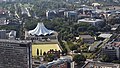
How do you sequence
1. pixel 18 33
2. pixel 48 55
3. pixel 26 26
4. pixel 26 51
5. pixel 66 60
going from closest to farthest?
1. pixel 26 51
2. pixel 66 60
3. pixel 48 55
4. pixel 18 33
5. pixel 26 26

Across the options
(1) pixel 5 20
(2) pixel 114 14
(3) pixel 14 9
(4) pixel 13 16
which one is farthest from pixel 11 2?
(2) pixel 114 14

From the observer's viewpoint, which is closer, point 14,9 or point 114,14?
point 114,14

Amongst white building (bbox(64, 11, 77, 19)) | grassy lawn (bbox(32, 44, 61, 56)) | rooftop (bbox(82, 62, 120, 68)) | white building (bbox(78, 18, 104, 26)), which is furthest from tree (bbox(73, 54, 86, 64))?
white building (bbox(64, 11, 77, 19))

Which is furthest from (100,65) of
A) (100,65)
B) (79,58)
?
(79,58)

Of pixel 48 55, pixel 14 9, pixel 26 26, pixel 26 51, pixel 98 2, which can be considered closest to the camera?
pixel 26 51

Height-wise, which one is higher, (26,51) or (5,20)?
(26,51)

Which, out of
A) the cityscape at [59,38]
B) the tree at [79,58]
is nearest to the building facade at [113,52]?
the cityscape at [59,38]

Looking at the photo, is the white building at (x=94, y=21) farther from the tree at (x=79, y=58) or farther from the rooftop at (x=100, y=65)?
the rooftop at (x=100, y=65)

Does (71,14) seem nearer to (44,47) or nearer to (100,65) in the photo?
(44,47)

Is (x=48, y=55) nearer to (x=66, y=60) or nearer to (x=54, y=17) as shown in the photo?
(x=66, y=60)
